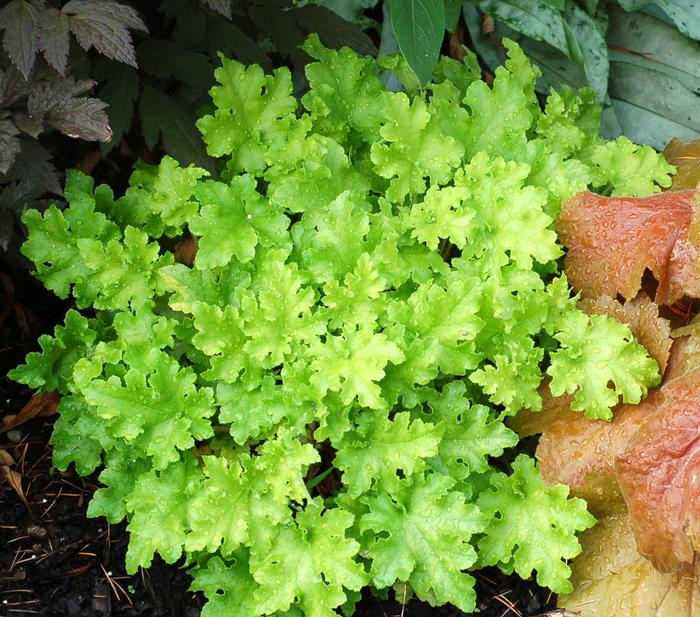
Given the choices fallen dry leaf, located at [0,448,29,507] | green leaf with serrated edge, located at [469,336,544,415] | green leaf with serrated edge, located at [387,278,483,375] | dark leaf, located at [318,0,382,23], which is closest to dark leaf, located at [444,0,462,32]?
dark leaf, located at [318,0,382,23]

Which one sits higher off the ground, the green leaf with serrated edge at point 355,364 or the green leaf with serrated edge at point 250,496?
the green leaf with serrated edge at point 355,364

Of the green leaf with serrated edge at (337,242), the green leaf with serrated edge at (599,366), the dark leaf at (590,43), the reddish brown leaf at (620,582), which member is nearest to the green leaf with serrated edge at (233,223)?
the green leaf with serrated edge at (337,242)

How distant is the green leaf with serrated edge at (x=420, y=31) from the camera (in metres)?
2.10

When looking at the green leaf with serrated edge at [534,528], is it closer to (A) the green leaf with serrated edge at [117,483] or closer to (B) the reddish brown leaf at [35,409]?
(A) the green leaf with serrated edge at [117,483]

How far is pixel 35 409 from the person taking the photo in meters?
2.62

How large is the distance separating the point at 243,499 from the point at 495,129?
1339 millimetres

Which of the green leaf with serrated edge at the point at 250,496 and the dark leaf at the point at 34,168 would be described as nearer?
the green leaf with serrated edge at the point at 250,496

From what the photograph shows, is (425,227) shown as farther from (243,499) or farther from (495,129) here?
(243,499)

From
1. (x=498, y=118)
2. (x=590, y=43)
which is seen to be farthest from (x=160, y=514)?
(x=590, y=43)

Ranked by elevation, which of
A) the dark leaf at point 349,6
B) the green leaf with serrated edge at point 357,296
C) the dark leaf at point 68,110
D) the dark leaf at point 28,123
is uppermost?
the dark leaf at point 349,6

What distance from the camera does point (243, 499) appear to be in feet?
6.96

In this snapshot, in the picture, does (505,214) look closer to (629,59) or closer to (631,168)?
(631,168)

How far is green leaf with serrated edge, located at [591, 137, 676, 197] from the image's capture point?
108 inches

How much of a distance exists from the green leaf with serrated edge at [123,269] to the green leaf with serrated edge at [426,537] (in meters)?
0.84
